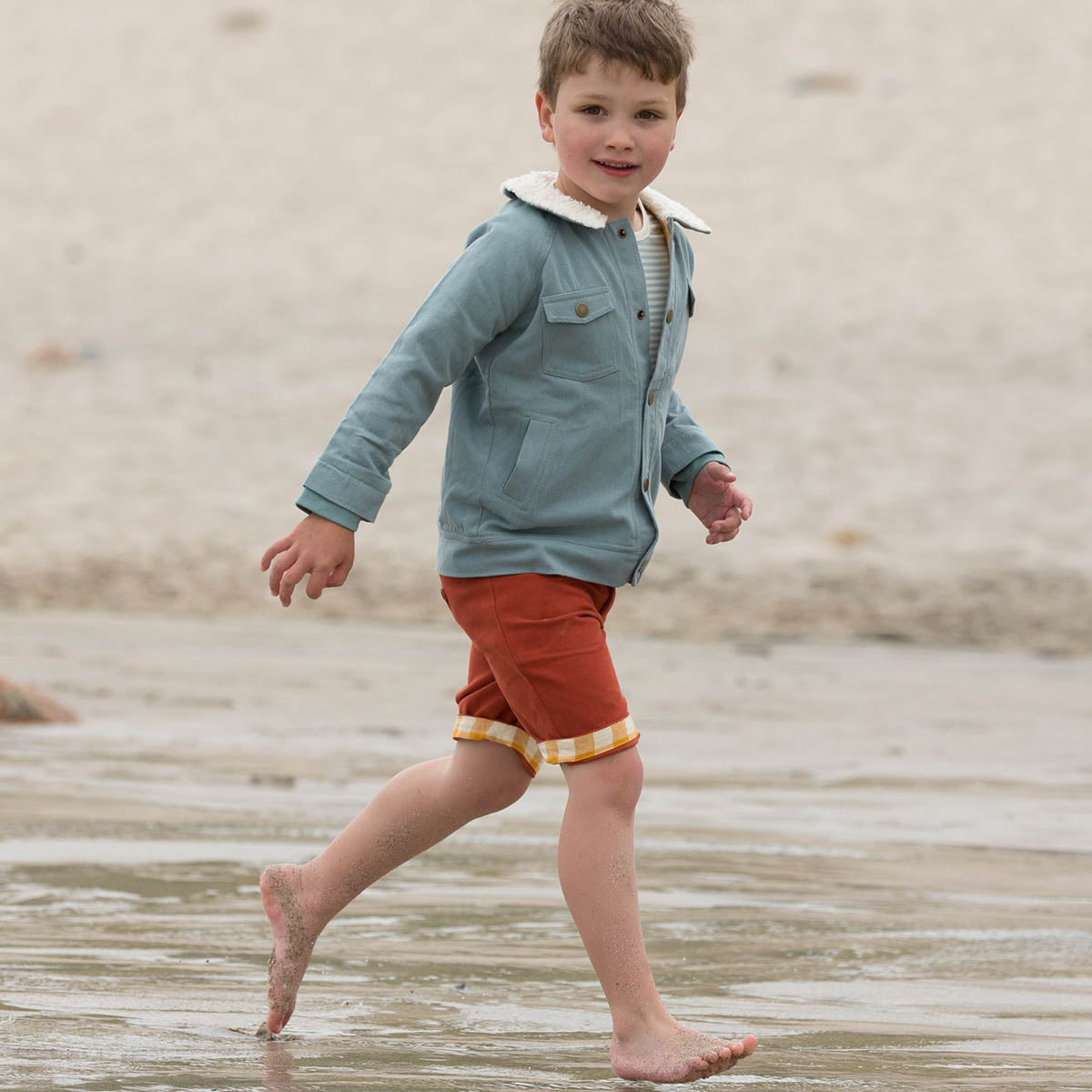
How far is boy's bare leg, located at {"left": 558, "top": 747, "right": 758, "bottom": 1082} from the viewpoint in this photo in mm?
2951

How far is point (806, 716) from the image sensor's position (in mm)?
7254

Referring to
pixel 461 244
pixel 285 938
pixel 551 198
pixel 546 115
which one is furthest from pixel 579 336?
pixel 461 244

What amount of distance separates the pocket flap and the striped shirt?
0.12 meters

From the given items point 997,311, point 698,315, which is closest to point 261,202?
point 698,315

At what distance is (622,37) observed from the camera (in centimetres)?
318

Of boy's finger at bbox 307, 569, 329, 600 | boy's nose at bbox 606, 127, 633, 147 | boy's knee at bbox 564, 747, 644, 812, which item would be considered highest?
boy's nose at bbox 606, 127, 633, 147

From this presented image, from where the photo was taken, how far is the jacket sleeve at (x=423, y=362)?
3.01 meters

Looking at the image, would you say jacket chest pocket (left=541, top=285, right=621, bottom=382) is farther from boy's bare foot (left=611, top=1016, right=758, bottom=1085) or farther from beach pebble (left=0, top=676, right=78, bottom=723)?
beach pebble (left=0, top=676, right=78, bottom=723)

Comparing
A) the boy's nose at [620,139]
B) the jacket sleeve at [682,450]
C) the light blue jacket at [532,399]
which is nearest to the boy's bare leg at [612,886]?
the light blue jacket at [532,399]

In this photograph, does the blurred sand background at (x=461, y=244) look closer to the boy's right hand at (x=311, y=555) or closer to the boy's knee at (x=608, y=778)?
the boy's knee at (x=608, y=778)

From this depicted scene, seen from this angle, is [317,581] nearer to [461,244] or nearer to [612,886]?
[612,886]

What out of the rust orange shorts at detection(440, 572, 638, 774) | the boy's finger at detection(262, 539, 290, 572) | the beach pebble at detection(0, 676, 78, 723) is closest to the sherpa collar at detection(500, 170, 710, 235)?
the rust orange shorts at detection(440, 572, 638, 774)

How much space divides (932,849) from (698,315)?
43.9 ft

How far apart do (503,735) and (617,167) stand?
2.90 ft
